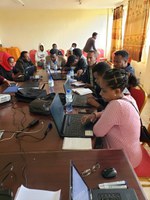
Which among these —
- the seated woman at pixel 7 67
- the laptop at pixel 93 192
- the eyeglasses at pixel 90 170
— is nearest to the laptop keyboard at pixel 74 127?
the eyeglasses at pixel 90 170

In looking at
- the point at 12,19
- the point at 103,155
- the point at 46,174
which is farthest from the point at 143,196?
the point at 12,19

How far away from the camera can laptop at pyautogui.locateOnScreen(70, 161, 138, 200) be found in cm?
64

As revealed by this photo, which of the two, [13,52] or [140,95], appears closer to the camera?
[140,95]

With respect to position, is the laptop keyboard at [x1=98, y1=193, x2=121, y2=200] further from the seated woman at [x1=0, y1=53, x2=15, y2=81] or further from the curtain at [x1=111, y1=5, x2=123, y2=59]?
the curtain at [x1=111, y1=5, x2=123, y2=59]

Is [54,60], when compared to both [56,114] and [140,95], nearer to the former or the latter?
[140,95]

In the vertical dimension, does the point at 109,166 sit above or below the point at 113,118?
below

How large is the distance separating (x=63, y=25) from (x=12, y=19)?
7.00 ft

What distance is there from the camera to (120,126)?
113 cm

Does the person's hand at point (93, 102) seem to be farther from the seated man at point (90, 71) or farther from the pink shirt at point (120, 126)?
the seated man at point (90, 71)

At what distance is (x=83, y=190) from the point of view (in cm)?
68

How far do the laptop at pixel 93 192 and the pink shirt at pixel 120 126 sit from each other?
0.45 m

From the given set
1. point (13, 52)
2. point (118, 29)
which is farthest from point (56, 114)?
point (13, 52)

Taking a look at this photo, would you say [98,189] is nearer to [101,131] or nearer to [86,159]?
[86,159]

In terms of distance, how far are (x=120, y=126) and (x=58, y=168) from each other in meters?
0.51
